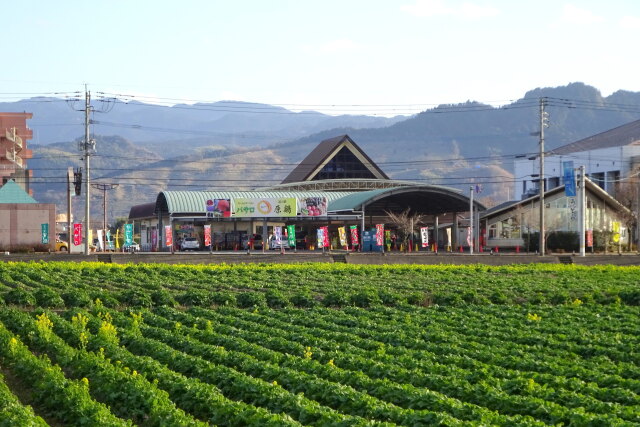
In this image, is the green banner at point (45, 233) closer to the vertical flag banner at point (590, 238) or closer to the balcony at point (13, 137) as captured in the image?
the balcony at point (13, 137)

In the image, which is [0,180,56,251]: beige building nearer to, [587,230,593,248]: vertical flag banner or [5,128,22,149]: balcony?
[5,128,22,149]: balcony

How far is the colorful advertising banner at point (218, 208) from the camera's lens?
66.1 m

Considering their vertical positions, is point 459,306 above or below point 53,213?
below

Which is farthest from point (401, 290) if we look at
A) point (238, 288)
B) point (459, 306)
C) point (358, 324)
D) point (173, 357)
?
point (173, 357)

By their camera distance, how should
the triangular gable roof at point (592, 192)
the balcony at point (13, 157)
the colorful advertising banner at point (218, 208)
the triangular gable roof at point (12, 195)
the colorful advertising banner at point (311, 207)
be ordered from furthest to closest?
the balcony at point (13, 157) < the colorful advertising banner at point (311, 207) < the triangular gable roof at point (592, 192) < the colorful advertising banner at point (218, 208) < the triangular gable roof at point (12, 195)

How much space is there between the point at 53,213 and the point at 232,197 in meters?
14.3

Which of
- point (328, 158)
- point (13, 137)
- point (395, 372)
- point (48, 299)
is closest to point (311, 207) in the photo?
point (328, 158)

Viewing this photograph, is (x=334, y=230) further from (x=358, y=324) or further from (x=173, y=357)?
(x=173, y=357)

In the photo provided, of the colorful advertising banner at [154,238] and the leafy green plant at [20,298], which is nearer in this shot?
the leafy green plant at [20,298]

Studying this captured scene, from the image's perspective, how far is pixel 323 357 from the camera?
1673 cm

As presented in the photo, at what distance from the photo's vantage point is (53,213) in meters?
62.2

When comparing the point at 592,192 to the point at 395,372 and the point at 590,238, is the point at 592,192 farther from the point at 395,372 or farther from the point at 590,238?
the point at 395,372

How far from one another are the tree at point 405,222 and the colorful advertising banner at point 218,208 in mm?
13945

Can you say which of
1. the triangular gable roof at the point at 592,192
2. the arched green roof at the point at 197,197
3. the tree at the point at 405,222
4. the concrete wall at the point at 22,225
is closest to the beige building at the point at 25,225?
the concrete wall at the point at 22,225
